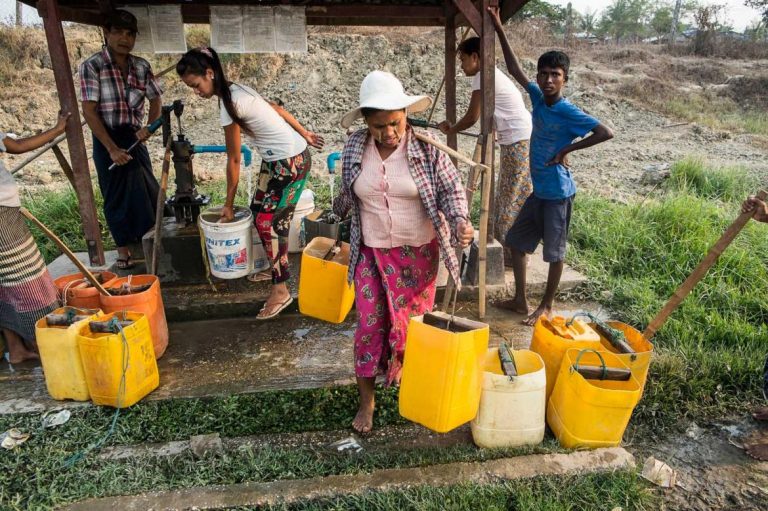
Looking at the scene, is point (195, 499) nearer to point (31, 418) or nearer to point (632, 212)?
point (31, 418)

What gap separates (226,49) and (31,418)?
316 cm

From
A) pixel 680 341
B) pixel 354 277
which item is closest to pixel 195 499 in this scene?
pixel 354 277

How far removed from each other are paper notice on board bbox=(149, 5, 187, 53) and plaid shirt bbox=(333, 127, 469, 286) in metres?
2.65

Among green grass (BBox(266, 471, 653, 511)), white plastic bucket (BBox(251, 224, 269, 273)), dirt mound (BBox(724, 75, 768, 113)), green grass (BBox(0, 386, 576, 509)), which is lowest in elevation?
green grass (BBox(0, 386, 576, 509))

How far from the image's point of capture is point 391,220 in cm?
265

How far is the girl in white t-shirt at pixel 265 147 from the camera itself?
11.0 ft

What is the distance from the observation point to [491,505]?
2.31 m

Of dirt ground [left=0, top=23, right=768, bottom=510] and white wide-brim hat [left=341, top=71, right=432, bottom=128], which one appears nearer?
white wide-brim hat [left=341, top=71, right=432, bottom=128]

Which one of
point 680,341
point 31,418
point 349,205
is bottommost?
point 31,418

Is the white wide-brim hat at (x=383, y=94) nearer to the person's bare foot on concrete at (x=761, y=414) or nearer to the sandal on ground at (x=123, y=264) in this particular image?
the person's bare foot on concrete at (x=761, y=414)

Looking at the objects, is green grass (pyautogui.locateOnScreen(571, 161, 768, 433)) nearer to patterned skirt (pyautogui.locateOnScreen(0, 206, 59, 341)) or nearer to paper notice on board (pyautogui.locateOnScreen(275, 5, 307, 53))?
paper notice on board (pyautogui.locateOnScreen(275, 5, 307, 53))

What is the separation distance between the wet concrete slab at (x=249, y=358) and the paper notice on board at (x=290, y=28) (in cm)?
234

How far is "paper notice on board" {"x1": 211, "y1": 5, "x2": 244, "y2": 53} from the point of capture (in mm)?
Answer: 4376

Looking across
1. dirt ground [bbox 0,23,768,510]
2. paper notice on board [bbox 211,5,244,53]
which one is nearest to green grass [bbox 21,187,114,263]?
paper notice on board [bbox 211,5,244,53]
